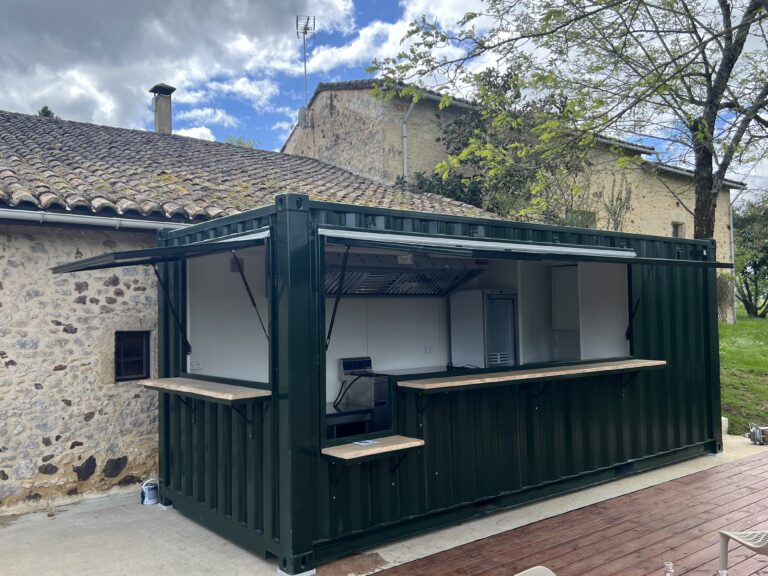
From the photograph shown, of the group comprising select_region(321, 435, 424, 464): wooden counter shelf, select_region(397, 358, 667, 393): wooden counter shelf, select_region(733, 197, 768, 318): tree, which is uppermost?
select_region(733, 197, 768, 318): tree

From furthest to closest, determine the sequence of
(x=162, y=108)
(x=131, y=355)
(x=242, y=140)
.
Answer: (x=242, y=140) < (x=162, y=108) < (x=131, y=355)

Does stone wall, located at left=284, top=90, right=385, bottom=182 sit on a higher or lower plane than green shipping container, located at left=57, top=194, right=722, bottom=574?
higher

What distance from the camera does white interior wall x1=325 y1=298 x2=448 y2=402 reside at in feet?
21.6

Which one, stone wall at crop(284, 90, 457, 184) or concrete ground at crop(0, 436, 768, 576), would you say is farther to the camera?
stone wall at crop(284, 90, 457, 184)

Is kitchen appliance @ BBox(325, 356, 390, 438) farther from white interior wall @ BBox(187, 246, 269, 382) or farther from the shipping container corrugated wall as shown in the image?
white interior wall @ BBox(187, 246, 269, 382)

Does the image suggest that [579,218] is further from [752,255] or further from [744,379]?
[752,255]

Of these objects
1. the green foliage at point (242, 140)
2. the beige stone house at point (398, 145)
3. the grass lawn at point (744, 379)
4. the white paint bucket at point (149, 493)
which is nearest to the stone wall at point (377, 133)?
the beige stone house at point (398, 145)

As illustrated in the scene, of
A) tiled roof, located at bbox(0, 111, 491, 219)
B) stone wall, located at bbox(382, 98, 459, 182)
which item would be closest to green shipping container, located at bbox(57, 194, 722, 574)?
tiled roof, located at bbox(0, 111, 491, 219)

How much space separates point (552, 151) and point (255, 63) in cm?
1433

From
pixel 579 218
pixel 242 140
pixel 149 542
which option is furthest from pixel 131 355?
pixel 242 140

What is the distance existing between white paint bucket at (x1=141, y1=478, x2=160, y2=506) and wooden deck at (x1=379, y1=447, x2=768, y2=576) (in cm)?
300

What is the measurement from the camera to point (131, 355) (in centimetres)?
698

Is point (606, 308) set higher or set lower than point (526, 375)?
higher

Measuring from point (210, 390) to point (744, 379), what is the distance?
10.6 metres
